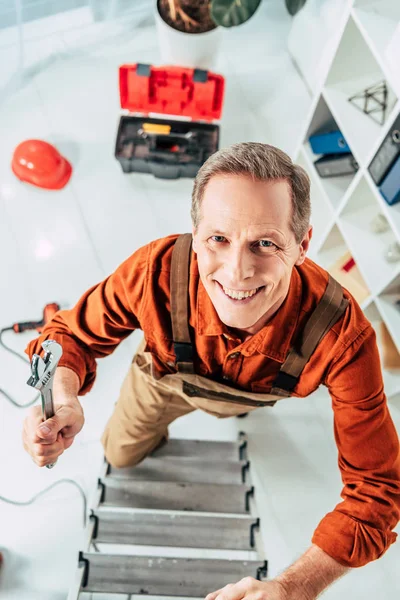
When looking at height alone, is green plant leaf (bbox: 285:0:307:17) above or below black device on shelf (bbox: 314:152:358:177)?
above

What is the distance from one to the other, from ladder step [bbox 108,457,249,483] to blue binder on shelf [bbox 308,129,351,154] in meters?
1.33

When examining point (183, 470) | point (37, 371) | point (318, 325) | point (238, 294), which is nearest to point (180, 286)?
point (238, 294)

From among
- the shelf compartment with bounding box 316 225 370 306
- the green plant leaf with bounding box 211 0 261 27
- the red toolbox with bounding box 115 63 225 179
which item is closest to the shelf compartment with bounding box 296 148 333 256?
the shelf compartment with bounding box 316 225 370 306

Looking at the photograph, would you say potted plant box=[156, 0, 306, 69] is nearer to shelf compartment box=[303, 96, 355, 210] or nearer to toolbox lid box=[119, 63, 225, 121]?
toolbox lid box=[119, 63, 225, 121]

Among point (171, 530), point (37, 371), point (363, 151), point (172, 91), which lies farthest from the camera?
point (172, 91)

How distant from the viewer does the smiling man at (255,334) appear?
39.3 inches

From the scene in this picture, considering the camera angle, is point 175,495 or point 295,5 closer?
point 175,495

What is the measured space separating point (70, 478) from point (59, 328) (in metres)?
0.91

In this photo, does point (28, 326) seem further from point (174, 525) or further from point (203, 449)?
point (174, 525)

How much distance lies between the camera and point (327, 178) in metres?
2.26

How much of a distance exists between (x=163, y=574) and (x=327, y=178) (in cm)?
165

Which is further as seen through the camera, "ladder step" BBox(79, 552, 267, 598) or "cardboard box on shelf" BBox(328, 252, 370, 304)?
"cardboard box on shelf" BBox(328, 252, 370, 304)

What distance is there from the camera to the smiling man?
3.27 ft

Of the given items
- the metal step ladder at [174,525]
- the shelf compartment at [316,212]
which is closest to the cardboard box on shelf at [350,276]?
the shelf compartment at [316,212]
